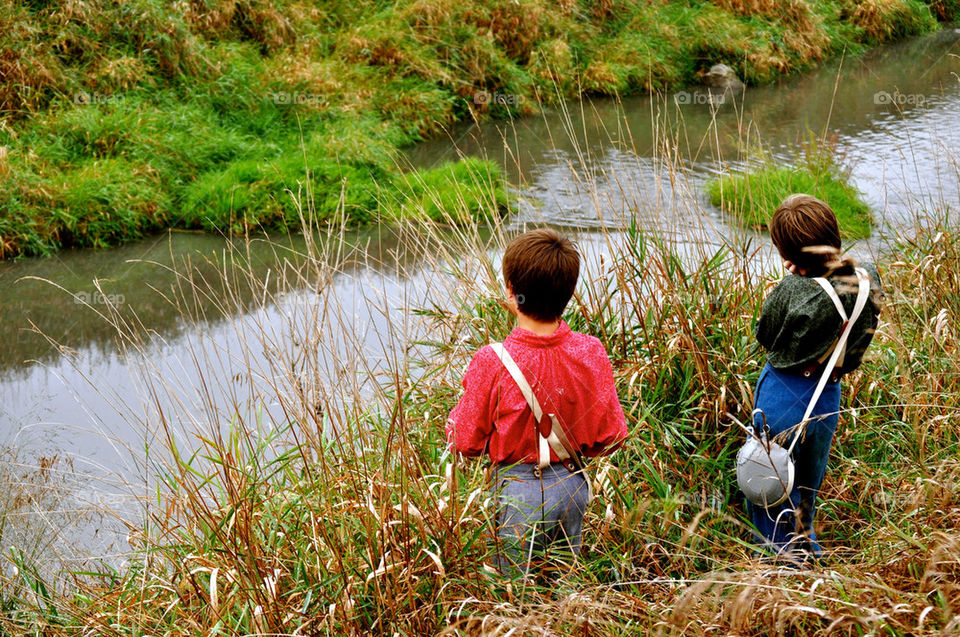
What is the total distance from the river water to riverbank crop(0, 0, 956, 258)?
36cm

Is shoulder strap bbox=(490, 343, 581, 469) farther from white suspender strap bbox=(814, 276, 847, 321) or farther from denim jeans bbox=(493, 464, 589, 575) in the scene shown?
white suspender strap bbox=(814, 276, 847, 321)

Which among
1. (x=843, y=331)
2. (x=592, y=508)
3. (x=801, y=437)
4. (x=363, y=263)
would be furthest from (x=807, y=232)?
(x=363, y=263)

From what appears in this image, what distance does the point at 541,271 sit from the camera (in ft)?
6.95

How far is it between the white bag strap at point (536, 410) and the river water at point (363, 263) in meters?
0.45

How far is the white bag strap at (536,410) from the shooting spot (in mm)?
2125

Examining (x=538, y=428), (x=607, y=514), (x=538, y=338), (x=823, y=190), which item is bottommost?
(x=823, y=190)

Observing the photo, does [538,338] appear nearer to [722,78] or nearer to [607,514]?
[607,514]

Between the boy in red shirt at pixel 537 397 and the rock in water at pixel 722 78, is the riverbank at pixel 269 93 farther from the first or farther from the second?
the boy in red shirt at pixel 537 397

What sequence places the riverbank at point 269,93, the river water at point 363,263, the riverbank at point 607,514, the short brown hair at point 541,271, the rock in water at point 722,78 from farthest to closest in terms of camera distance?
the rock in water at point 722,78 < the riverbank at point 269,93 < the river water at point 363,263 < the short brown hair at point 541,271 < the riverbank at point 607,514

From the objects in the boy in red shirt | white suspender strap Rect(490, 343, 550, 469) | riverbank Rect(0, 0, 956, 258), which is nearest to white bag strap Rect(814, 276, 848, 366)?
the boy in red shirt

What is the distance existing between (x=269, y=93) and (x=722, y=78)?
7122mm

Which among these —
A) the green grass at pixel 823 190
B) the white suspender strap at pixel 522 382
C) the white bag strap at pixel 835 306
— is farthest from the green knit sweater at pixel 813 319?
the green grass at pixel 823 190

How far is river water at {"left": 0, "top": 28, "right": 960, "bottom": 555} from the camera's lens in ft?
12.0

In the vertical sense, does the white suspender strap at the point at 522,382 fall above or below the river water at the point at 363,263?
above
